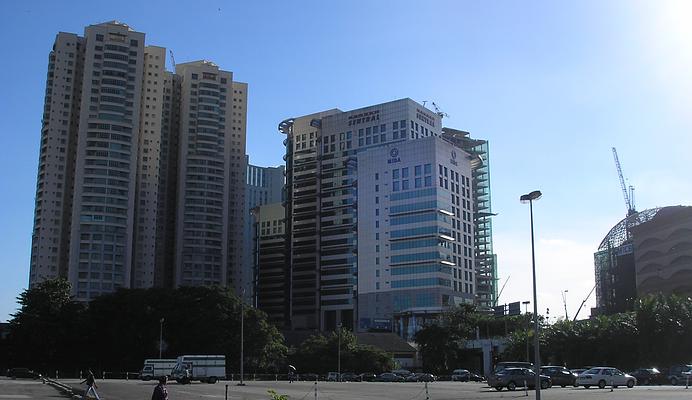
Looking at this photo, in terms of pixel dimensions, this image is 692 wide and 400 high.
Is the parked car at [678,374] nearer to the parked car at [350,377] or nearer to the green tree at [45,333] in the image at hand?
the parked car at [350,377]

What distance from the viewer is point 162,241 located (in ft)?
619

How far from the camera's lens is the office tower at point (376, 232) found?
168m

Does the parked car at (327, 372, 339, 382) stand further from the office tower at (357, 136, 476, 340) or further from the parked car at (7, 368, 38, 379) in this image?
the office tower at (357, 136, 476, 340)

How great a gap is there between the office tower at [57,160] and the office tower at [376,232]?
66200 millimetres

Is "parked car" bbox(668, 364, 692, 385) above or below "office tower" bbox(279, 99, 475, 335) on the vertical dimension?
below

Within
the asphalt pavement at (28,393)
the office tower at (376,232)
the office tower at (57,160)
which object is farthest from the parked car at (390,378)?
the office tower at (57,160)

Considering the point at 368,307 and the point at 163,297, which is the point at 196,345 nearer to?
the point at 163,297

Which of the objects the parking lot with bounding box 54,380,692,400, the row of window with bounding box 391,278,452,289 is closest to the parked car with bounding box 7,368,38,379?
the parking lot with bounding box 54,380,692,400

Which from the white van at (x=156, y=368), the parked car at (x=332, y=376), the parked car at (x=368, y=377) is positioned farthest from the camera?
the parked car at (x=368, y=377)

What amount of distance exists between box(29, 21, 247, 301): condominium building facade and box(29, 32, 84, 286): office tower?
0.80 feet

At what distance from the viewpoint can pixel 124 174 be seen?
17212 cm

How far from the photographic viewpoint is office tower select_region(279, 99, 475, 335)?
168 metres

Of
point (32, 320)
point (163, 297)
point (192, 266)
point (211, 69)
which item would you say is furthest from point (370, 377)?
point (211, 69)

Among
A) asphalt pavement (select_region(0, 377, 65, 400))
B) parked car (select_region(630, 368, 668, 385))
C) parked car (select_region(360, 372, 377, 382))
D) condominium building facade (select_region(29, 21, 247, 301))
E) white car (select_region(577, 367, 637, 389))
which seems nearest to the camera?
asphalt pavement (select_region(0, 377, 65, 400))
